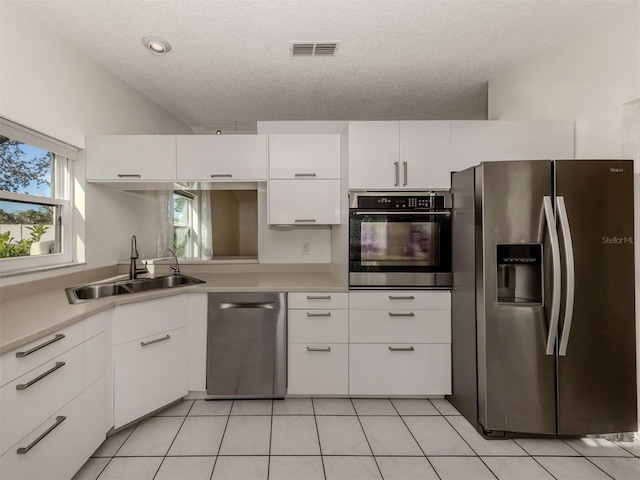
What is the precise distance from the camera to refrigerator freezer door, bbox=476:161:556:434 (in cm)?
186

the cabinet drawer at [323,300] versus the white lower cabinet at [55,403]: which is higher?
the cabinet drawer at [323,300]

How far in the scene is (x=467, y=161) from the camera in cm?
239

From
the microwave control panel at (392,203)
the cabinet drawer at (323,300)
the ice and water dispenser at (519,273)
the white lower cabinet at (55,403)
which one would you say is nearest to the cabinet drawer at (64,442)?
the white lower cabinet at (55,403)

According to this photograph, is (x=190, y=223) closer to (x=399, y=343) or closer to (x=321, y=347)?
(x=321, y=347)

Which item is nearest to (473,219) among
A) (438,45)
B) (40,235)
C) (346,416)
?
(438,45)

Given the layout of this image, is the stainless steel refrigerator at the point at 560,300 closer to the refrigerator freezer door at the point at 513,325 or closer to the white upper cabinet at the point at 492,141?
the refrigerator freezer door at the point at 513,325

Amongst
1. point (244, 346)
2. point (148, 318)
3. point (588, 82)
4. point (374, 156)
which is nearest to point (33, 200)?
point (148, 318)

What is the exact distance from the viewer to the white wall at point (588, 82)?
188 cm

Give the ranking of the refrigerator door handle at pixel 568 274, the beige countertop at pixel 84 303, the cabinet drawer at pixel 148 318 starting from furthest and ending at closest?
the cabinet drawer at pixel 148 318 < the refrigerator door handle at pixel 568 274 < the beige countertop at pixel 84 303

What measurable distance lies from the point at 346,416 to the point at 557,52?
289 cm

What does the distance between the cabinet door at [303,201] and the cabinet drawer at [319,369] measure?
0.95 m

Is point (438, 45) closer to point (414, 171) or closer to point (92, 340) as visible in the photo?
point (414, 171)

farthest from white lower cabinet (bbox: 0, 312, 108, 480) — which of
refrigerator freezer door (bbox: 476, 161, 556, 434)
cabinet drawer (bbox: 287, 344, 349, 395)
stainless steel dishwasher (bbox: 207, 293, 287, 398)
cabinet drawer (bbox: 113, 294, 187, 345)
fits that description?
refrigerator freezer door (bbox: 476, 161, 556, 434)

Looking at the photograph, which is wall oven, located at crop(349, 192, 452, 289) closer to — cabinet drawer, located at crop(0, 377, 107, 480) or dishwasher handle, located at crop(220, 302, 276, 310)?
dishwasher handle, located at crop(220, 302, 276, 310)
